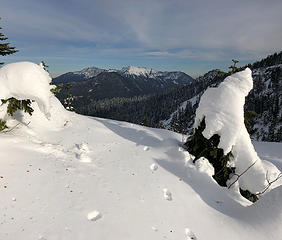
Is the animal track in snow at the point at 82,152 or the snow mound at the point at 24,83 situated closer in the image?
the snow mound at the point at 24,83

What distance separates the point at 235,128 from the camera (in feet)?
26.3

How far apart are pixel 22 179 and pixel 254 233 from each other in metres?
6.99

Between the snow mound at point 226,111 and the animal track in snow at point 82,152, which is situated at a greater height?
the snow mound at point 226,111

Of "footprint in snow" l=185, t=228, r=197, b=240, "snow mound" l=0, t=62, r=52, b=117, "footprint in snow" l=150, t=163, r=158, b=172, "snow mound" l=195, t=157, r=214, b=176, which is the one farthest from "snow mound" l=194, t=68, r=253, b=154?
"snow mound" l=0, t=62, r=52, b=117

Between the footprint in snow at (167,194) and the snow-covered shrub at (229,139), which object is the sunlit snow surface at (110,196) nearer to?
the footprint in snow at (167,194)

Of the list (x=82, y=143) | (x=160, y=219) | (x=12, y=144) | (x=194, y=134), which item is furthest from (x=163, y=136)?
(x=12, y=144)

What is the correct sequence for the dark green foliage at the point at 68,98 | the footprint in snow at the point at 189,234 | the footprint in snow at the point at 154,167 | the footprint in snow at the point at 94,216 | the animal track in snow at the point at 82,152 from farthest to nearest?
the dark green foliage at the point at 68,98 < the footprint in snow at the point at 154,167 < the animal track in snow at the point at 82,152 < the footprint in snow at the point at 189,234 < the footprint in snow at the point at 94,216

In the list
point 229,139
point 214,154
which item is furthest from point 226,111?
point 214,154

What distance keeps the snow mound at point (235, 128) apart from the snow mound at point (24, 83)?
7.38m

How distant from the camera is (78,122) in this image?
444 inches

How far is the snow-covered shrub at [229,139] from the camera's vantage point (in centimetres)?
815

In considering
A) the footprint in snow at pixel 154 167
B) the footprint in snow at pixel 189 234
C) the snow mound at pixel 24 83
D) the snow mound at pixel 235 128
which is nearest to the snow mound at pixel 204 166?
the snow mound at pixel 235 128

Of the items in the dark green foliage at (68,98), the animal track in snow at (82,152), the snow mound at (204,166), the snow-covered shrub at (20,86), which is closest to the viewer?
the snow-covered shrub at (20,86)

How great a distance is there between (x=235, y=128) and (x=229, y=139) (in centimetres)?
57
